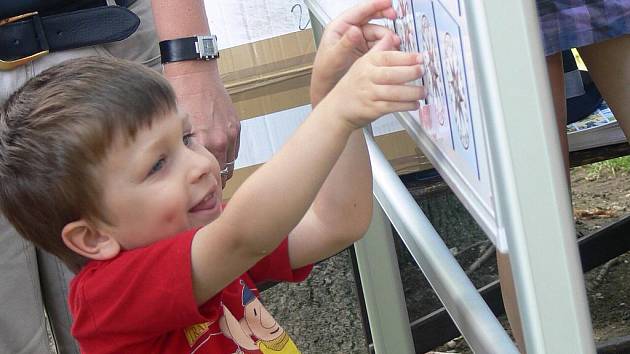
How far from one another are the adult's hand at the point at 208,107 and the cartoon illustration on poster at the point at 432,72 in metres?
0.60

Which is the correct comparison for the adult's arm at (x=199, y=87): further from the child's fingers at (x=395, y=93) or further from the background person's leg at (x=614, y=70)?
the child's fingers at (x=395, y=93)

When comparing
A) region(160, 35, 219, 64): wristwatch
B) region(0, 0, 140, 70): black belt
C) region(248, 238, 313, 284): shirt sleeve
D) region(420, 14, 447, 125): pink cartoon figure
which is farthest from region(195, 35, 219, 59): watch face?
region(420, 14, 447, 125): pink cartoon figure

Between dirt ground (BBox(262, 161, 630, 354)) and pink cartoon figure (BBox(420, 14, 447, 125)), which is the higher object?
pink cartoon figure (BBox(420, 14, 447, 125))

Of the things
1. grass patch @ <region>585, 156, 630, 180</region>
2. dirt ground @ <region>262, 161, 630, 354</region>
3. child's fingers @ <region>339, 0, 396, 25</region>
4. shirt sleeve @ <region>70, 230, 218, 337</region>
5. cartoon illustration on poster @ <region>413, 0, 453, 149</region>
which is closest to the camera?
cartoon illustration on poster @ <region>413, 0, 453, 149</region>

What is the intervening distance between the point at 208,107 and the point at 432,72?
0.69 m

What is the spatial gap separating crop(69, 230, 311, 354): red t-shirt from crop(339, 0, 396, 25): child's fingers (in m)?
0.28

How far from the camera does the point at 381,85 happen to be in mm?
804

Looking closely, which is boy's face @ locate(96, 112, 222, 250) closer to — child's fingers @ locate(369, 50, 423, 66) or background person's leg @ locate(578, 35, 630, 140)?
child's fingers @ locate(369, 50, 423, 66)

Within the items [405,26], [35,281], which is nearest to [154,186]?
[405,26]

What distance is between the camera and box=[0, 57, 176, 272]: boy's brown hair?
1103 millimetres

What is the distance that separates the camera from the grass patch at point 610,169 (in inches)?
134

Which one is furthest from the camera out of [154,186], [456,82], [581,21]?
[581,21]

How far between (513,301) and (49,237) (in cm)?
63

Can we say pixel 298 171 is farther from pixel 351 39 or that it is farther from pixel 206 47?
pixel 206 47
